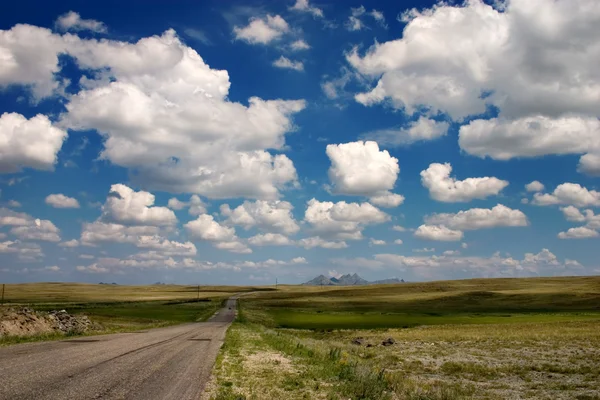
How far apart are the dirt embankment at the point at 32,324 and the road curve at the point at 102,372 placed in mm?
11939

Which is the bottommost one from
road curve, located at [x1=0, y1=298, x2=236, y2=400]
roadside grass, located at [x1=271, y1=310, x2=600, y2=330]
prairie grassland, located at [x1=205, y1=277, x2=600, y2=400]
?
roadside grass, located at [x1=271, y1=310, x2=600, y2=330]

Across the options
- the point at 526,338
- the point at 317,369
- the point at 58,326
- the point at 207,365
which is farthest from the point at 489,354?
the point at 58,326

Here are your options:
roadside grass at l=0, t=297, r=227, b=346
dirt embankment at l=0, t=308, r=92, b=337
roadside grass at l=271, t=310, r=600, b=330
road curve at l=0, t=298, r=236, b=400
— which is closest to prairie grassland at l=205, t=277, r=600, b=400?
road curve at l=0, t=298, r=236, b=400

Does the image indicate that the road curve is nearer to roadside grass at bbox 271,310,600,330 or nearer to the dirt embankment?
the dirt embankment

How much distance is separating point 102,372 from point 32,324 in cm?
2874

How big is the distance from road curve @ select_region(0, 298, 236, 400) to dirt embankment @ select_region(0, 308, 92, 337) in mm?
11939

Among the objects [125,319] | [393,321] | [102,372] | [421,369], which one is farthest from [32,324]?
[393,321]

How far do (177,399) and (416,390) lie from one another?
11.3m

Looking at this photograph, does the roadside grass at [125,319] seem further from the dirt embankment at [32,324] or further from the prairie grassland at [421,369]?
the prairie grassland at [421,369]

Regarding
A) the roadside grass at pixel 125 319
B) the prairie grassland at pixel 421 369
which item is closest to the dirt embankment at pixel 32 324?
the roadside grass at pixel 125 319

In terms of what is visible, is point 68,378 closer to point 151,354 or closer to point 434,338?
point 151,354

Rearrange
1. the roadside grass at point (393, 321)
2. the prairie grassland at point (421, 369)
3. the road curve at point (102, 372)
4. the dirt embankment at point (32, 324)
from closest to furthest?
the road curve at point (102, 372) → the prairie grassland at point (421, 369) → the dirt embankment at point (32, 324) → the roadside grass at point (393, 321)

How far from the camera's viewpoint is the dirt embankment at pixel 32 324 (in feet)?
132

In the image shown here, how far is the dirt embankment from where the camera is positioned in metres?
40.2
